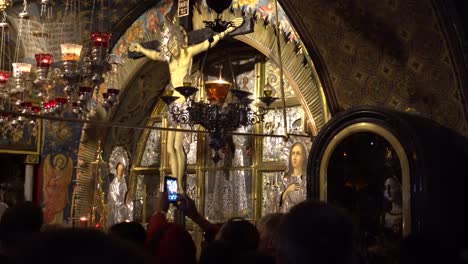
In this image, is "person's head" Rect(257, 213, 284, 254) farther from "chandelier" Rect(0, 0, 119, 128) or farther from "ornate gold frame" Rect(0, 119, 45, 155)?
"ornate gold frame" Rect(0, 119, 45, 155)

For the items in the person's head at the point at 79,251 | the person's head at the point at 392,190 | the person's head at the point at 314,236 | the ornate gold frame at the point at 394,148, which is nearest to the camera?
the person's head at the point at 79,251

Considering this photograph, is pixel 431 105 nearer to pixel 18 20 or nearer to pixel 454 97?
pixel 454 97

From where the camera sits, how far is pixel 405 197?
4734 millimetres

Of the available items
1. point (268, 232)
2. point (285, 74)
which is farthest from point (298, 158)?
point (268, 232)

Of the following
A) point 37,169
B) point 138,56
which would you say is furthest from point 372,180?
point 37,169

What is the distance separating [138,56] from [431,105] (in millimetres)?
5877

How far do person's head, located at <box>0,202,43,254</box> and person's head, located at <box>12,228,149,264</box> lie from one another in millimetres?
1934

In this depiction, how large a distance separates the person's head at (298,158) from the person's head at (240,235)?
20.0ft

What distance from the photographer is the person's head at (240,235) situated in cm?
317

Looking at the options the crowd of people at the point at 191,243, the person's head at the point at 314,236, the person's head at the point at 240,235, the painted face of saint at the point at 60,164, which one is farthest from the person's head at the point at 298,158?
the person's head at the point at 314,236

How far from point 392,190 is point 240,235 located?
202 cm

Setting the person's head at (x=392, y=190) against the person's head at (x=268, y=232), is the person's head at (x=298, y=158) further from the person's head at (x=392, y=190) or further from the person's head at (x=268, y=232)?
the person's head at (x=268, y=232)

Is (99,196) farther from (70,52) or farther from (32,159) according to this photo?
(70,52)

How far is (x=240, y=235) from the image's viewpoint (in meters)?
3.20
